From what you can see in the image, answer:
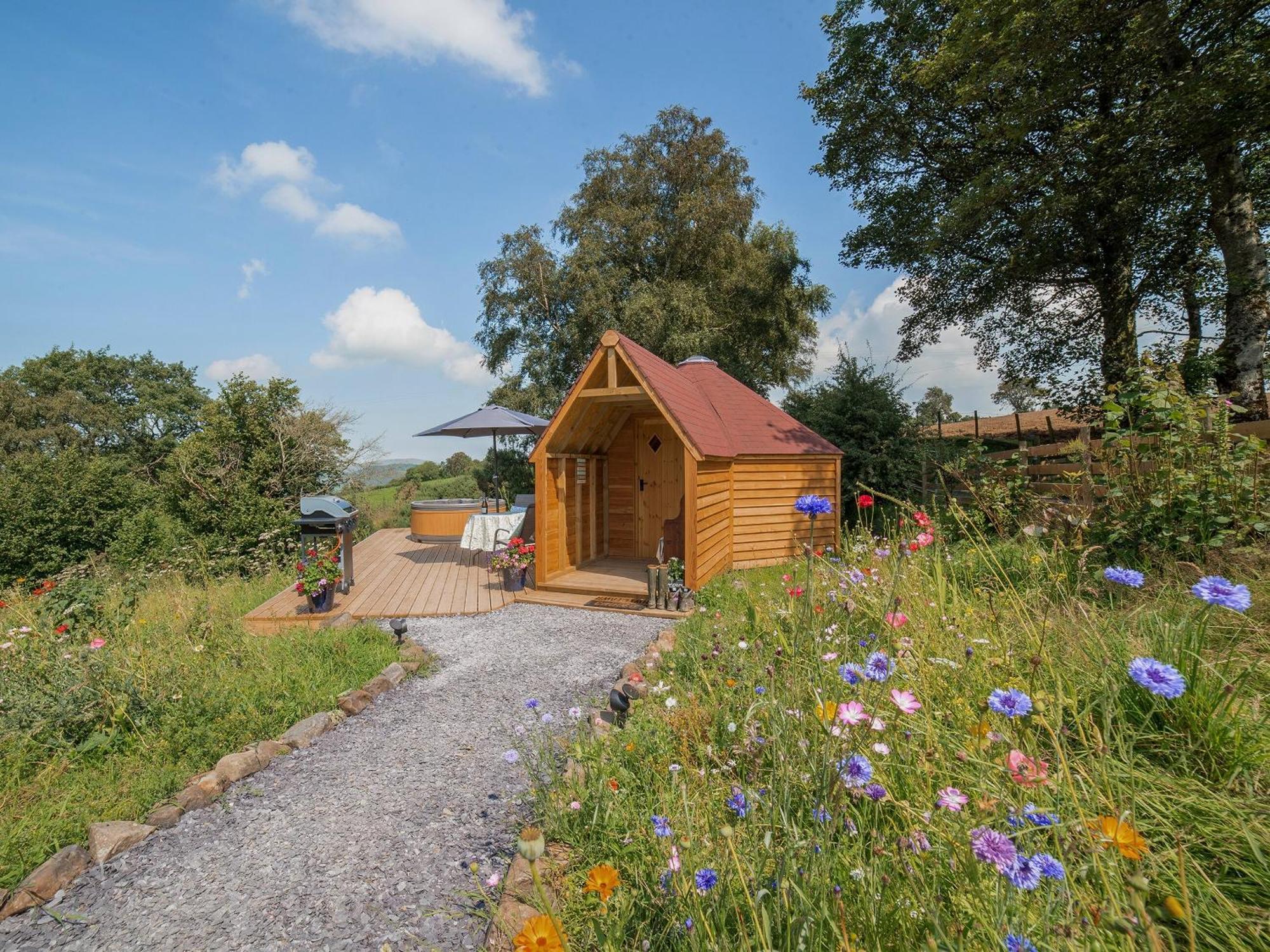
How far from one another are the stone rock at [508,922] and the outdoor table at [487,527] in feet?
24.0

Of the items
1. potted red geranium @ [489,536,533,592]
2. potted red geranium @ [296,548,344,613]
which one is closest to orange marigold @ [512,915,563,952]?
potted red geranium @ [296,548,344,613]

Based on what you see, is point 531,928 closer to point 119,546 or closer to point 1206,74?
point 1206,74

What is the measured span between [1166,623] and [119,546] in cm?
1447

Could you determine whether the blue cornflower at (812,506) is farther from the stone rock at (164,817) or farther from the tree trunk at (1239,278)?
the tree trunk at (1239,278)

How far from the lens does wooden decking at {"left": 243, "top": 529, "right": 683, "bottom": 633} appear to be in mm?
6523

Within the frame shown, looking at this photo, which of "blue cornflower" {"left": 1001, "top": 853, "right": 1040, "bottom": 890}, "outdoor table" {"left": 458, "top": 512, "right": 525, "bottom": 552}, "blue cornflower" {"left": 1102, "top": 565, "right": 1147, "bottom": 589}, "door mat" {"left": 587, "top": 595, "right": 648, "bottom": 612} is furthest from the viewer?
"outdoor table" {"left": 458, "top": 512, "right": 525, "bottom": 552}

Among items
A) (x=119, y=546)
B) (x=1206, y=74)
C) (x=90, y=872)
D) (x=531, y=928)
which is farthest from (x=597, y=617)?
(x=1206, y=74)

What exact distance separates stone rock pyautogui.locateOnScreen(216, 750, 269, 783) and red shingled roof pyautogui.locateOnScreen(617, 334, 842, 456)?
5.20m

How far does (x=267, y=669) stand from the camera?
4438mm

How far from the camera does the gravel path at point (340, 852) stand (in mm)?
2250

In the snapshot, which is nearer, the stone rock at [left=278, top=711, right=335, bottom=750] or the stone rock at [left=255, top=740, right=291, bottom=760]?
the stone rock at [left=255, top=740, right=291, bottom=760]

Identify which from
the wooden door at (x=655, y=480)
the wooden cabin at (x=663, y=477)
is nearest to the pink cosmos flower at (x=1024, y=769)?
the wooden cabin at (x=663, y=477)

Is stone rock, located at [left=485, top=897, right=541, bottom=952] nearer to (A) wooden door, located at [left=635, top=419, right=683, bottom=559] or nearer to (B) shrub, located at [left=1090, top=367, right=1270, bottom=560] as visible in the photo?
(B) shrub, located at [left=1090, top=367, right=1270, bottom=560]

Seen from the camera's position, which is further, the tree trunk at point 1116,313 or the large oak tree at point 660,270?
the large oak tree at point 660,270
